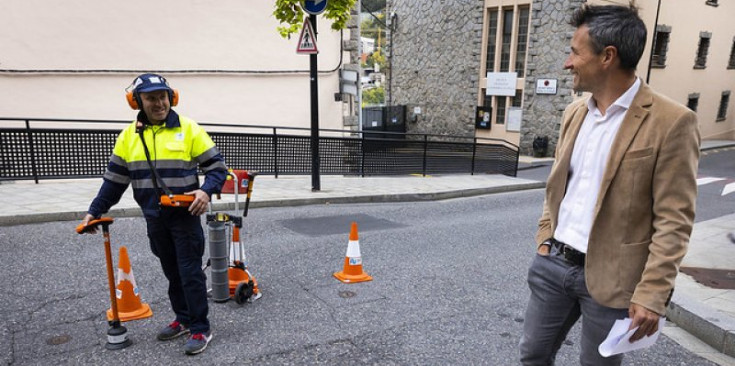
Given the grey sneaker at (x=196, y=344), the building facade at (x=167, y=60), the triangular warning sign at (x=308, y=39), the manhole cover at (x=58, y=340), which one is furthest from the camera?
the building facade at (x=167, y=60)

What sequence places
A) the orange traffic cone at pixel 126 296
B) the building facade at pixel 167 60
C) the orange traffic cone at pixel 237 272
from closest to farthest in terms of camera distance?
the orange traffic cone at pixel 126 296 → the orange traffic cone at pixel 237 272 → the building facade at pixel 167 60

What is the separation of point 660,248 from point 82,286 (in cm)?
478

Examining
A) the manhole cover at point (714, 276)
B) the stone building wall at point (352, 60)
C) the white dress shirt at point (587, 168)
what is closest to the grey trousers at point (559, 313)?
the white dress shirt at point (587, 168)

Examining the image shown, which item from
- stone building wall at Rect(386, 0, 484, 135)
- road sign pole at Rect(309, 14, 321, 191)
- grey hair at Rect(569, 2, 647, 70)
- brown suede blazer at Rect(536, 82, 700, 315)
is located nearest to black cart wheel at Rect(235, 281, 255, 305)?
brown suede blazer at Rect(536, 82, 700, 315)

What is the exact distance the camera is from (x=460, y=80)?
78.6 ft

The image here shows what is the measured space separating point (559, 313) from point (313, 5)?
7950mm

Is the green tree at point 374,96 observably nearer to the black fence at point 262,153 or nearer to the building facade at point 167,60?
the black fence at point 262,153

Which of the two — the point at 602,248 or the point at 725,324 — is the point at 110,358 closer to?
the point at 602,248

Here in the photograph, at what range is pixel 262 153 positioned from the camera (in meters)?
11.2

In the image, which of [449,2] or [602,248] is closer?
[602,248]

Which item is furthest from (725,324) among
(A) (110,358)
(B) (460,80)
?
(B) (460,80)

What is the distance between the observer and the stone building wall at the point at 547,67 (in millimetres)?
19891

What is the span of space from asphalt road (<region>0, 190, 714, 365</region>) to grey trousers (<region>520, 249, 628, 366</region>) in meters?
1.26

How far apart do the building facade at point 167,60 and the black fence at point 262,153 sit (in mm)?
506
